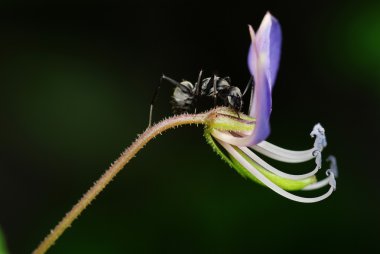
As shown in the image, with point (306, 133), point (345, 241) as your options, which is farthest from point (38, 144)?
point (345, 241)

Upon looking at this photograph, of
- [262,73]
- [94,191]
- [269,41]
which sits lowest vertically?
[94,191]

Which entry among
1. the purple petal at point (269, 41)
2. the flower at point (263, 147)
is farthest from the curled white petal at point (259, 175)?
the purple petal at point (269, 41)

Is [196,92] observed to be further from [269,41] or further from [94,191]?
[94,191]

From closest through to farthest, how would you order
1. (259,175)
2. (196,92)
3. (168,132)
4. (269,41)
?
(269,41) → (259,175) → (196,92) → (168,132)

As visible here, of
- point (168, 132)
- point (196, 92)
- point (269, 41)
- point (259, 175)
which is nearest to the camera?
point (269, 41)

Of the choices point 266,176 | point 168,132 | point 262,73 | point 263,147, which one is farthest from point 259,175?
point 168,132

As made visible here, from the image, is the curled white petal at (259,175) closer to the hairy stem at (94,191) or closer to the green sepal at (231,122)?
the green sepal at (231,122)

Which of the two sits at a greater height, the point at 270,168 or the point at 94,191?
the point at 270,168

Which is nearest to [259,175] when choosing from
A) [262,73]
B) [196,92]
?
[262,73]

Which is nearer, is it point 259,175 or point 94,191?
point 94,191

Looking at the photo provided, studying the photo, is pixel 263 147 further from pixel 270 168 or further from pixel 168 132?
pixel 168 132
